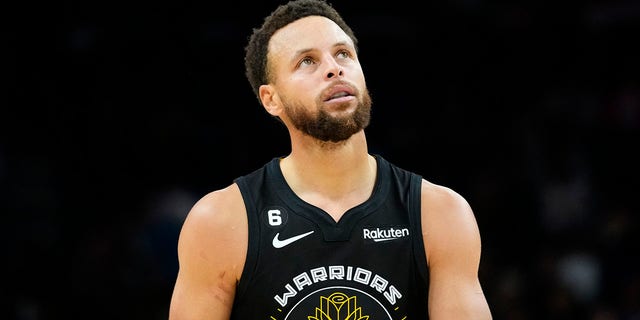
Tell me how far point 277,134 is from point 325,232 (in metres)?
4.63

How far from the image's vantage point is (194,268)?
3529 mm

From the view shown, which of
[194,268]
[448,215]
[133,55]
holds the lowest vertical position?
[194,268]

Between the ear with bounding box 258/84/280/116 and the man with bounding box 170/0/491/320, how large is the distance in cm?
2

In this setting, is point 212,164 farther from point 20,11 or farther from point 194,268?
point 194,268

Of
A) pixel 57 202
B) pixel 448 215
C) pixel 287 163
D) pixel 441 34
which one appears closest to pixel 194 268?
pixel 287 163

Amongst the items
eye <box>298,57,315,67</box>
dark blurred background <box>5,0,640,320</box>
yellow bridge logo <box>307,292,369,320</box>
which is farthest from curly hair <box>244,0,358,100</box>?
dark blurred background <box>5,0,640,320</box>

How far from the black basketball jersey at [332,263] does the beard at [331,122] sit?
27 centimetres

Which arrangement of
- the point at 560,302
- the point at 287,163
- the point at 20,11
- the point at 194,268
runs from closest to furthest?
the point at 194,268
the point at 287,163
the point at 560,302
the point at 20,11

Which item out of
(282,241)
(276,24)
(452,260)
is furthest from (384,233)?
(276,24)

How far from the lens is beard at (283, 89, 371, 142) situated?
360 cm

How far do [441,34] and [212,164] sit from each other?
96.3 inches

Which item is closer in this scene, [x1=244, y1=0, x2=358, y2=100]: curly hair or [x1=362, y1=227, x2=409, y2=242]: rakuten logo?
[x1=362, y1=227, x2=409, y2=242]: rakuten logo

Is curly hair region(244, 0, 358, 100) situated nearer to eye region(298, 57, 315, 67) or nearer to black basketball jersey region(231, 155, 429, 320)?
eye region(298, 57, 315, 67)

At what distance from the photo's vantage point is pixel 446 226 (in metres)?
3.58
